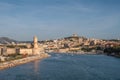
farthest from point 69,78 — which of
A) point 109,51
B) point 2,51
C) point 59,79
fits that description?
point 109,51

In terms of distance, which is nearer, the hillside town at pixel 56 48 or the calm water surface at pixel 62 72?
the calm water surface at pixel 62 72

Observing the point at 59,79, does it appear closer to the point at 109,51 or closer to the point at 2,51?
the point at 2,51

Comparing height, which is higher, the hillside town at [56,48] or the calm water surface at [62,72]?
the hillside town at [56,48]

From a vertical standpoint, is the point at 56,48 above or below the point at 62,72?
above

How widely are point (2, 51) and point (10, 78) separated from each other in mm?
24942

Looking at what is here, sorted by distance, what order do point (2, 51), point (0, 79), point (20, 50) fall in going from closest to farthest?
point (0, 79)
point (2, 51)
point (20, 50)

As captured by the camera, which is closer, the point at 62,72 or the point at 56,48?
the point at 62,72

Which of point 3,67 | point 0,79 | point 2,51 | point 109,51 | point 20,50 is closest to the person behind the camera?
point 0,79

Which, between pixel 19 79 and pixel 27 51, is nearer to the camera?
pixel 19 79

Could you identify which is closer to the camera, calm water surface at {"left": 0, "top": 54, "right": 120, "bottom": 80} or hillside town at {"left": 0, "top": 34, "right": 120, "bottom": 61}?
calm water surface at {"left": 0, "top": 54, "right": 120, "bottom": 80}

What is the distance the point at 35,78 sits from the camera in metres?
21.3

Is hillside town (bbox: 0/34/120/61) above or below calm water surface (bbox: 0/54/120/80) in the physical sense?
above

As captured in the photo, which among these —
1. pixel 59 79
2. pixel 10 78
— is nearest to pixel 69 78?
pixel 59 79

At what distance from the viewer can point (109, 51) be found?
65812 millimetres
